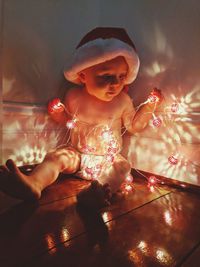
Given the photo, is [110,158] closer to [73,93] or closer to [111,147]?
[111,147]

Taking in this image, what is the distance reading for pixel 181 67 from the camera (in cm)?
86

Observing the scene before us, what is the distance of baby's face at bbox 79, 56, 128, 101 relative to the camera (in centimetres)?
82

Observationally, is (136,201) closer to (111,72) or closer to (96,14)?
(111,72)

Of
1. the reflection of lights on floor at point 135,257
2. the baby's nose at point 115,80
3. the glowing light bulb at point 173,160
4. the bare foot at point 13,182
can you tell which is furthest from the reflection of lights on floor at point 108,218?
the baby's nose at point 115,80

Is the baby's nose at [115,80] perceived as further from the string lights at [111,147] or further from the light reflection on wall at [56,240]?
the light reflection on wall at [56,240]

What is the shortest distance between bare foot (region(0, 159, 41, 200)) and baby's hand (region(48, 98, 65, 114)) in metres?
0.36

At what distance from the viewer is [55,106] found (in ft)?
3.06

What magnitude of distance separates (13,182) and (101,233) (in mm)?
249

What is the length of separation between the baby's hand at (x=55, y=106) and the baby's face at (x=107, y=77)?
5.3 inches

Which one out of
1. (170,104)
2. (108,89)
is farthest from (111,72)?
(170,104)

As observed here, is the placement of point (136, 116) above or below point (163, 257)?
above

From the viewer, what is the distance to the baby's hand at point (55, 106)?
0.93 metres

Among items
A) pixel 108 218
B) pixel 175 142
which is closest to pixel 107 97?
pixel 175 142

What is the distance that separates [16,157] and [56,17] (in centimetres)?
57
